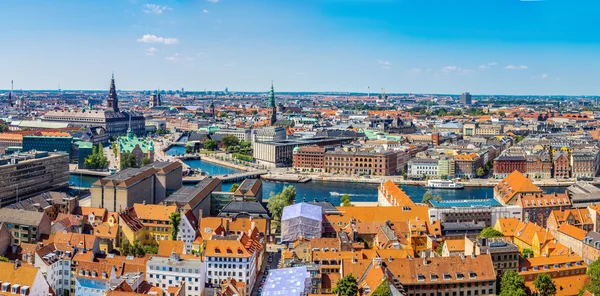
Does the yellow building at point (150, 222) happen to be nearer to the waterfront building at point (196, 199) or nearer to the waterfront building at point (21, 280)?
the waterfront building at point (196, 199)

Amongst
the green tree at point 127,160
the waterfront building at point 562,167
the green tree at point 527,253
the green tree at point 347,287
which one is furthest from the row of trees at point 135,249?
the waterfront building at point 562,167

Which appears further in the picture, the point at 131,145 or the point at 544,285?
the point at 131,145

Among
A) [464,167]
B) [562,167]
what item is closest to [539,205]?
[464,167]

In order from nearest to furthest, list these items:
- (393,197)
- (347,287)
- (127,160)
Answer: (347,287) < (393,197) < (127,160)

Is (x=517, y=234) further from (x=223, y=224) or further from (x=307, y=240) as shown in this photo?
(x=223, y=224)

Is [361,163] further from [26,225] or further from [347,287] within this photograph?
[347,287]

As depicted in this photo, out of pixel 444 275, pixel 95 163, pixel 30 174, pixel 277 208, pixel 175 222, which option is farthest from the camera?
pixel 95 163

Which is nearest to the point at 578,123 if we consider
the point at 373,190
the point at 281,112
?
the point at 281,112
